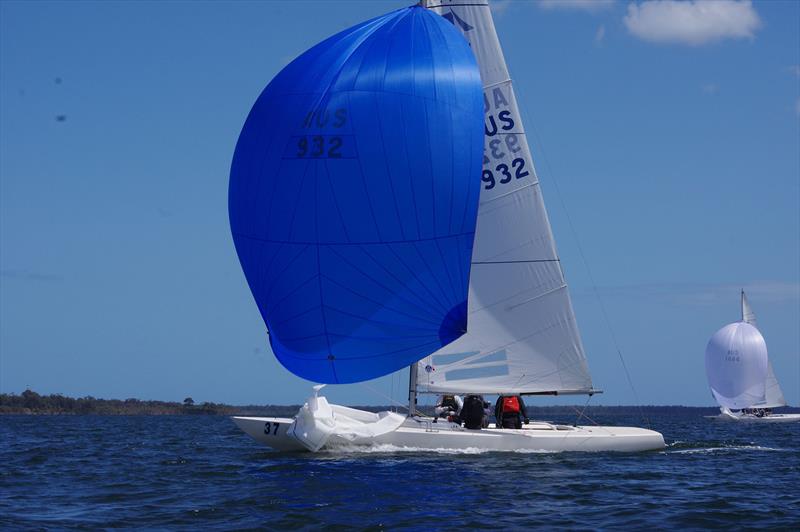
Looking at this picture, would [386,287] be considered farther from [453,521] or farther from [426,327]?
[453,521]

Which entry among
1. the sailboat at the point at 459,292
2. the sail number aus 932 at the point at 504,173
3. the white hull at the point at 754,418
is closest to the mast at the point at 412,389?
the sailboat at the point at 459,292

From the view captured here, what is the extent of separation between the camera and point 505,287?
24.8 meters

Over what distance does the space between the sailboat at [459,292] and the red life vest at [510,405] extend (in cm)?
24

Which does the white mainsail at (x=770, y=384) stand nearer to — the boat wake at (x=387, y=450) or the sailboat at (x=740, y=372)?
the sailboat at (x=740, y=372)

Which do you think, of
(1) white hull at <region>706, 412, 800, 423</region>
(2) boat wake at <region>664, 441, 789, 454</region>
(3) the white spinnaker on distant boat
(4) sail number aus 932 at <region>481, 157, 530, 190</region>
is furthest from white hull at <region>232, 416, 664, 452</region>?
(3) the white spinnaker on distant boat

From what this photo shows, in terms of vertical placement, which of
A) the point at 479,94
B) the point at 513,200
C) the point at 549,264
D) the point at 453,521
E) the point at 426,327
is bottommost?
the point at 453,521

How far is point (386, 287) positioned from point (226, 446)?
10467 millimetres

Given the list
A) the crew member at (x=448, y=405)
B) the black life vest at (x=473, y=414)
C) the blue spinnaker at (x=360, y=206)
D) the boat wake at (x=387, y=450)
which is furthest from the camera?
the crew member at (x=448, y=405)

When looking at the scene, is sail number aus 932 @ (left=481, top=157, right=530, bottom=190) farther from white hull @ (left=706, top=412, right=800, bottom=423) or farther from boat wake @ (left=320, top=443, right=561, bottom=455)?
white hull @ (left=706, top=412, right=800, bottom=423)

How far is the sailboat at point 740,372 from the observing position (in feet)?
242

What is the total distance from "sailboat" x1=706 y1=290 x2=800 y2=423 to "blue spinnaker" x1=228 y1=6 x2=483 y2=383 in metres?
56.3

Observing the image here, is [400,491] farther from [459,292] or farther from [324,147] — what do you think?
[324,147]

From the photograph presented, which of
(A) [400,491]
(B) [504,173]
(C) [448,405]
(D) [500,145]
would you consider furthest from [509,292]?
(A) [400,491]

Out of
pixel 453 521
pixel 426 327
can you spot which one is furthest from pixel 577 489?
pixel 426 327
